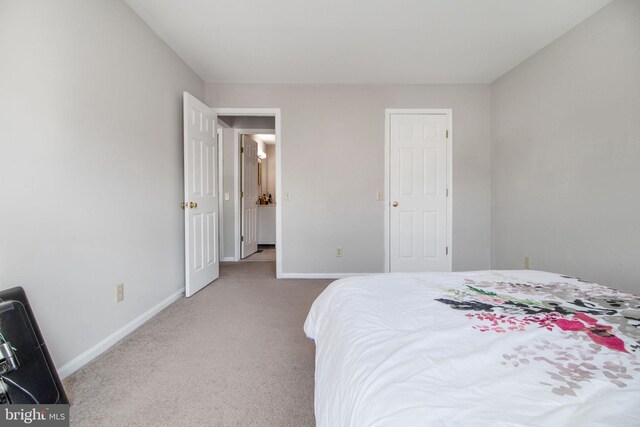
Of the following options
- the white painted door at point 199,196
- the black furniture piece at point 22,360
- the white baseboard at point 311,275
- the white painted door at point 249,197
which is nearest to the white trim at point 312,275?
the white baseboard at point 311,275

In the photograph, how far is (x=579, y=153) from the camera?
2301 millimetres

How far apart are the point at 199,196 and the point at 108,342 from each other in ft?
4.86

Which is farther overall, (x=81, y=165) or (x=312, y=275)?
(x=312, y=275)

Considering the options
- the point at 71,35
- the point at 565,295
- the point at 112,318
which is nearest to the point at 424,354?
the point at 565,295

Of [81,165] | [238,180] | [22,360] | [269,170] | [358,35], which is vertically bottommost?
[22,360]

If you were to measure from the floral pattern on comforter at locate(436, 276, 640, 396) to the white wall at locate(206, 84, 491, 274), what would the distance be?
217 centimetres

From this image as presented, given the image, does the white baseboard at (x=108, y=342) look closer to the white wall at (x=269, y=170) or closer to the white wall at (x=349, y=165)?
the white wall at (x=349, y=165)

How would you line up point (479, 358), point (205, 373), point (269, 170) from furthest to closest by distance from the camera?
point (269, 170), point (205, 373), point (479, 358)

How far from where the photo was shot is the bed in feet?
1.63

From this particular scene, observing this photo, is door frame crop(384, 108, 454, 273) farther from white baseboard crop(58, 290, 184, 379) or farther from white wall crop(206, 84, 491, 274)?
white baseboard crop(58, 290, 184, 379)

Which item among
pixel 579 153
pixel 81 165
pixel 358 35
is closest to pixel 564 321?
pixel 579 153

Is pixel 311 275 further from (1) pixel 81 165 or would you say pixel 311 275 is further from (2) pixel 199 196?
(1) pixel 81 165

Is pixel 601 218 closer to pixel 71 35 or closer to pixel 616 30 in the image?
pixel 616 30

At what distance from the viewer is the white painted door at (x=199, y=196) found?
266cm
